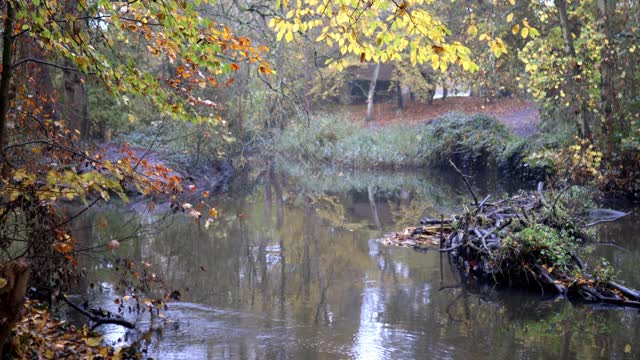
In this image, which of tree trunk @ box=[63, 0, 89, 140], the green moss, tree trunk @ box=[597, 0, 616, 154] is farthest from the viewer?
tree trunk @ box=[597, 0, 616, 154]

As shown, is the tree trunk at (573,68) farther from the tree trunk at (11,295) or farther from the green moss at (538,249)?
the tree trunk at (11,295)

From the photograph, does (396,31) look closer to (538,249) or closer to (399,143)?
(538,249)

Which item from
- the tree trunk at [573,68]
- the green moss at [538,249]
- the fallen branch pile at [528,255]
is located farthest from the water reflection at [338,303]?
the tree trunk at [573,68]

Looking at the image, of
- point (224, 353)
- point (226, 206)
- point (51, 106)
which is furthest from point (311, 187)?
point (224, 353)

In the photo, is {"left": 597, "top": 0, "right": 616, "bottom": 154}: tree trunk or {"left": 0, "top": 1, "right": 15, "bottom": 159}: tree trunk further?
{"left": 597, "top": 0, "right": 616, "bottom": 154}: tree trunk

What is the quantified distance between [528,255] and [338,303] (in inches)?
111

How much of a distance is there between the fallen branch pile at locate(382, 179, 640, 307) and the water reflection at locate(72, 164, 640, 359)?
306mm

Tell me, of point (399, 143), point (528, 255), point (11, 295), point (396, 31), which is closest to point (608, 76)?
point (528, 255)

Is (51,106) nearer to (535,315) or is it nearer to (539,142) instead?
(535,315)

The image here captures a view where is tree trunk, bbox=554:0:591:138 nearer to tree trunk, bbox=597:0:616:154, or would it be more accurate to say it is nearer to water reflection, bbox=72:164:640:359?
tree trunk, bbox=597:0:616:154

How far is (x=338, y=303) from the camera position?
901cm

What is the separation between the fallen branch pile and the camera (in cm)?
893

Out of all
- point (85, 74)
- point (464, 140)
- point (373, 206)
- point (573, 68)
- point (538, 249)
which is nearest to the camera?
point (85, 74)

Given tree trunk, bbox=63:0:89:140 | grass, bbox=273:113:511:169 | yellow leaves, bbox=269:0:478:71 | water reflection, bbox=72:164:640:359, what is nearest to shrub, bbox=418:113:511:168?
grass, bbox=273:113:511:169
